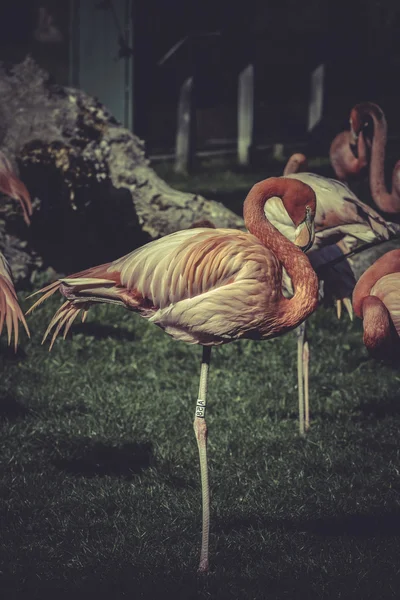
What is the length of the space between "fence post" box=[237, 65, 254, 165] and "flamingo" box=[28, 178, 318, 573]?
8.14 meters

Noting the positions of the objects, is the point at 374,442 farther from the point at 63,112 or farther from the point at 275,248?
the point at 63,112

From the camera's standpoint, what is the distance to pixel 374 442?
181 inches

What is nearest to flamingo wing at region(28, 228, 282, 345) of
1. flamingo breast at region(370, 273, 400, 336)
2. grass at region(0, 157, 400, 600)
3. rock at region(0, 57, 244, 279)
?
flamingo breast at region(370, 273, 400, 336)

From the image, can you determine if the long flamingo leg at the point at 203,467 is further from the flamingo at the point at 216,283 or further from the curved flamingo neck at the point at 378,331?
the curved flamingo neck at the point at 378,331

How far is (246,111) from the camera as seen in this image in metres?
11.6

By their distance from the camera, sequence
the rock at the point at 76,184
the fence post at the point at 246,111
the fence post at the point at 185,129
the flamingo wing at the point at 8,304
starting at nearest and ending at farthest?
1. the flamingo wing at the point at 8,304
2. the rock at the point at 76,184
3. the fence post at the point at 185,129
4. the fence post at the point at 246,111

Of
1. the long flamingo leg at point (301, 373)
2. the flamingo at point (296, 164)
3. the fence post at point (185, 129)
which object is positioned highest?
the flamingo at point (296, 164)

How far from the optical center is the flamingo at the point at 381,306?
3.69 meters

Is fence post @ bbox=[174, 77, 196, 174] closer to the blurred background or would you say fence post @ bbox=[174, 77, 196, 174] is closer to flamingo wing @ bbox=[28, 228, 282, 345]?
the blurred background

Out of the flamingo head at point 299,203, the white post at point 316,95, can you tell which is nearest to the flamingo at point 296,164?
the flamingo head at point 299,203

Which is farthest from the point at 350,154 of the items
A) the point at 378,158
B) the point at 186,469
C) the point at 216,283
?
the point at 216,283

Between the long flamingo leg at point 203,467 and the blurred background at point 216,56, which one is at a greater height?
the blurred background at point 216,56

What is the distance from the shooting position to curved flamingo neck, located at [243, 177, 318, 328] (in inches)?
135

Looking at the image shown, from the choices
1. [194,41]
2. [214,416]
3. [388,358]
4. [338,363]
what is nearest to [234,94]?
[194,41]
